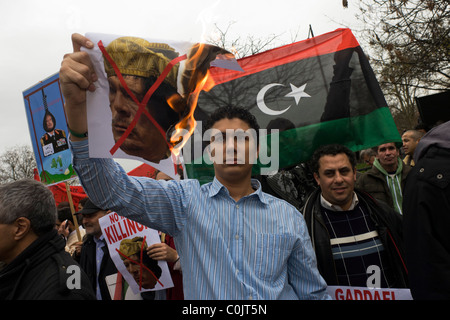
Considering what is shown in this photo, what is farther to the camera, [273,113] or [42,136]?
[42,136]

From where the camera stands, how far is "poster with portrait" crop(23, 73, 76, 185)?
414cm

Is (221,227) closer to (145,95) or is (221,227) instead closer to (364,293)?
(145,95)

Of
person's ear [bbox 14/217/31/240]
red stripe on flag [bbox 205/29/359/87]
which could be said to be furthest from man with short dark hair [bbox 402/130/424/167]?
person's ear [bbox 14/217/31/240]

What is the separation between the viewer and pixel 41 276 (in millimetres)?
1850

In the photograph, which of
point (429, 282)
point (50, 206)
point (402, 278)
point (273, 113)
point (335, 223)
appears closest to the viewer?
point (429, 282)

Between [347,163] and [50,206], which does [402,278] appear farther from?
[50,206]

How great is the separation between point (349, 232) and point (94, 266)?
212 centimetres

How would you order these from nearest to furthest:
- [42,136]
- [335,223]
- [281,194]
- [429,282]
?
[429,282], [335,223], [281,194], [42,136]

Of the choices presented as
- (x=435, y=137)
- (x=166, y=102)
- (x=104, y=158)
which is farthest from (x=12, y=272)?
(x=435, y=137)

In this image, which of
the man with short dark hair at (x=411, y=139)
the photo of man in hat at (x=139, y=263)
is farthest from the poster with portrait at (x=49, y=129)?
the man with short dark hair at (x=411, y=139)

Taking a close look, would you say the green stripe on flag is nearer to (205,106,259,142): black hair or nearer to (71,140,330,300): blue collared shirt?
(205,106,259,142): black hair

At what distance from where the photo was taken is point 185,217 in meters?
1.74

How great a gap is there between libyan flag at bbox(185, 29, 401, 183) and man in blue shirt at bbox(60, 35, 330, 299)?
2.08 metres

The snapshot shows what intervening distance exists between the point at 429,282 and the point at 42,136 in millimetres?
4197
